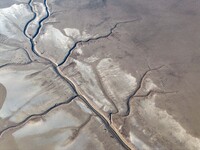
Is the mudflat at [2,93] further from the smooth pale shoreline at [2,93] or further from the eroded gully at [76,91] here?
the eroded gully at [76,91]

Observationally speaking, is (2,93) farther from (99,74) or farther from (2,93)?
(99,74)

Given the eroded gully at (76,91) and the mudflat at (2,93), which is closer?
the eroded gully at (76,91)

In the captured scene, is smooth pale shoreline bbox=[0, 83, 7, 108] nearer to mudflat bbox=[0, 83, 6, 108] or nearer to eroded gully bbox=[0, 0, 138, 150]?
mudflat bbox=[0, 83, 6, 108]

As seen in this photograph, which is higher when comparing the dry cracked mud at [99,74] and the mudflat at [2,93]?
the mudflat at [2,93]

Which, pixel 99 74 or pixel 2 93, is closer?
pixel 2 93

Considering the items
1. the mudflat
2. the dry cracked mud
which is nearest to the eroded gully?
the dry cracked mud

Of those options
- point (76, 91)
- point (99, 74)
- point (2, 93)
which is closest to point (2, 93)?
point (2, 93)

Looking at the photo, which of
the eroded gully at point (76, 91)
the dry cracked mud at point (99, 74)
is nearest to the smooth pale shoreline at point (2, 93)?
the dry cracked mud at point (99, 74)

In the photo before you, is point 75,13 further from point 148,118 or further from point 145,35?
point 148,118
